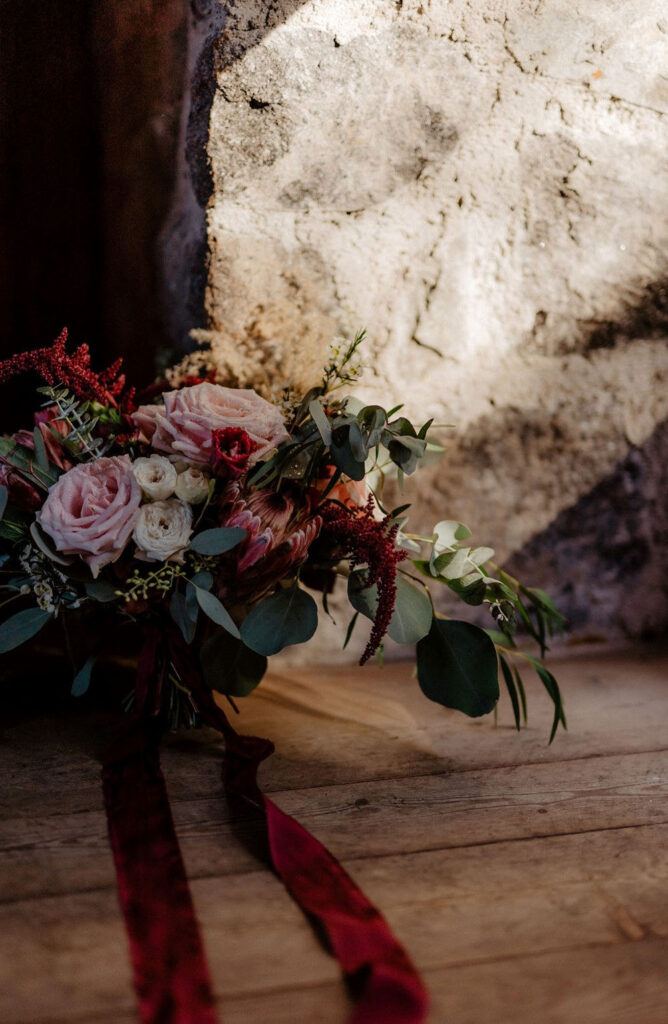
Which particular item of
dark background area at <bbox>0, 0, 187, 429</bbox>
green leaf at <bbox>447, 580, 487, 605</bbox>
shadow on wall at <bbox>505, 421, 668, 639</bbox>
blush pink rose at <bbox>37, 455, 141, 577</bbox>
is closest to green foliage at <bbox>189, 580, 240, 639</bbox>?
blush pink rose at <bbox>37, 455, 141, 577</bbox>

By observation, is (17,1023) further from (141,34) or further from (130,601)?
(141,34)

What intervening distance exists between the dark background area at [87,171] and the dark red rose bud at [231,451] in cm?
48

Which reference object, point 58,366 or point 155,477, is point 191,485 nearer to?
point 155,477

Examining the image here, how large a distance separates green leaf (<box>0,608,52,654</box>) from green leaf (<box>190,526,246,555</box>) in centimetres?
24

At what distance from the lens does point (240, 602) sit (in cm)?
106

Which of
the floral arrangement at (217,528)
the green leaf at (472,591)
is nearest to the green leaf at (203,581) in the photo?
the floral arrangement at (217,528)

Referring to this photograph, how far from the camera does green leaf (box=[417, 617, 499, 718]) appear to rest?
105cm

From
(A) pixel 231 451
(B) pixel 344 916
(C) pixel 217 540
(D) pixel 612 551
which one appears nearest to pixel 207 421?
(A) pixel 231 451

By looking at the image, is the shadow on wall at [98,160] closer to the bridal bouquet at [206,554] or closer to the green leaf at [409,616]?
the bridal bouquet at [206,554]

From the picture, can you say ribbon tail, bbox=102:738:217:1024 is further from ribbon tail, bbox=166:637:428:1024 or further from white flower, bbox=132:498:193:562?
white flower, bbox=132:498:193:562

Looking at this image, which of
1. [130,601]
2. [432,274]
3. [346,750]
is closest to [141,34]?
[432,274]

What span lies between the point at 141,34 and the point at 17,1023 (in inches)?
55.0

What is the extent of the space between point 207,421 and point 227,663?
1.10ft

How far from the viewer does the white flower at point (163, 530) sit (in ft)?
3.14
